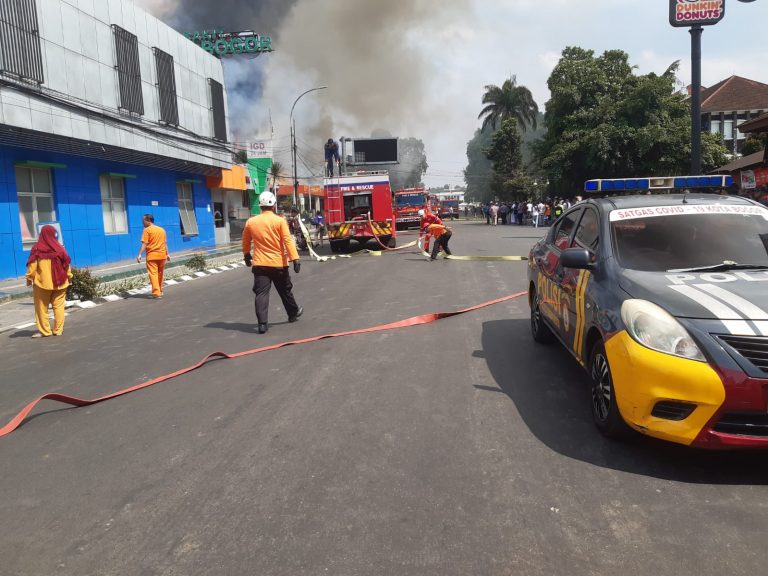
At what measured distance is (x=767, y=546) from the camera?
2.68m

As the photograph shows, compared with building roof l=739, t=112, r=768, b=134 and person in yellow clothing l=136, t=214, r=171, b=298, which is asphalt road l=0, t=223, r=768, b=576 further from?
building roof l=739, t=112, r=768, b=134

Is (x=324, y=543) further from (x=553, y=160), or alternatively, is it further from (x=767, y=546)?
(x=553, y=160)

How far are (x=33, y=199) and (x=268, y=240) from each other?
1210cm

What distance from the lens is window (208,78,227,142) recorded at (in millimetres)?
26938

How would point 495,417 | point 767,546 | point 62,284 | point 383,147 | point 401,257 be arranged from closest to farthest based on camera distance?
point 767,546
point 495,417
point 62,284
point 401,257
point 383,147

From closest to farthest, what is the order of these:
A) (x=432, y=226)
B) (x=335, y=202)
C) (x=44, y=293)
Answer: (x=44, y=293) < (x=432, y=226) < (x=335, y=202)

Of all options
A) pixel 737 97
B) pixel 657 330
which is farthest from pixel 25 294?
pixel 737 97

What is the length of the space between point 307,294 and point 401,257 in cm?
762

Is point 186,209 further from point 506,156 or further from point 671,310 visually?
point 506,156

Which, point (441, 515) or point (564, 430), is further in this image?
point (564, 430)

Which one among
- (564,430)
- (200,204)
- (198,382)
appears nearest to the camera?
(564,430)

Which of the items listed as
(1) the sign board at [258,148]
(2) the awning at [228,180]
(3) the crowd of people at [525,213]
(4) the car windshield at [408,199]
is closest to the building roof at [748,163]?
(3) the crowd of people at [525,213]

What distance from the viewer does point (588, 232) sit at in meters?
5.10

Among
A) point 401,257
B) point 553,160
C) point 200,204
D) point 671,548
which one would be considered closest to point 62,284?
point 671,548
